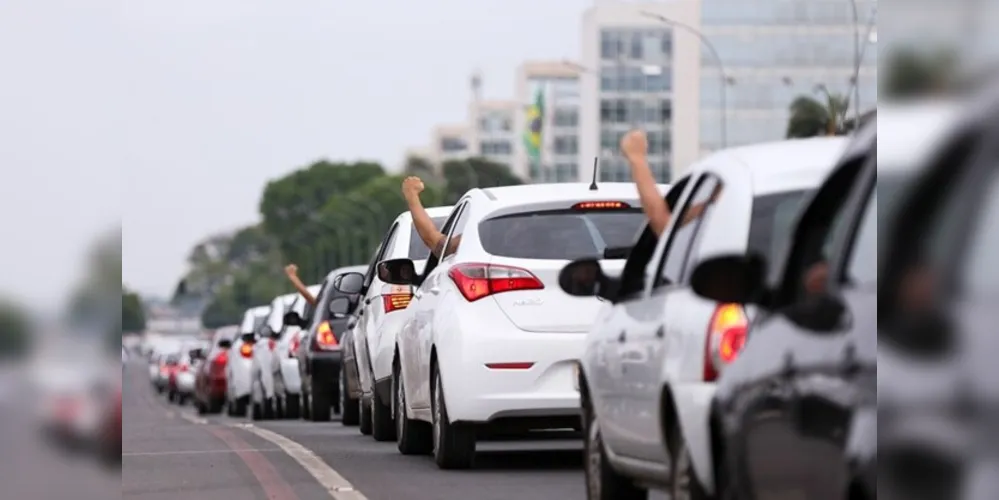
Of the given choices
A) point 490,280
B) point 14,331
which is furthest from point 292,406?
point 14,331

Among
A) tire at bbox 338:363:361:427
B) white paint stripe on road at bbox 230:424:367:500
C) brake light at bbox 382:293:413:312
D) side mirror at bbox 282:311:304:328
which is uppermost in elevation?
brake light at bbox 382:293:413:312

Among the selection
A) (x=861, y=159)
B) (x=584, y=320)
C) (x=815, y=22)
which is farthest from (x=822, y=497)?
(x=815, y=22)

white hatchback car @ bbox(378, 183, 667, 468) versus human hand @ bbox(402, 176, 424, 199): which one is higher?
human hand @ bbox(402, 176, 424, 199)

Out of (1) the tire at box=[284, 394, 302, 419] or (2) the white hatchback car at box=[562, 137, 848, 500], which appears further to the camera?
(1) the tire at box=[284, 394, 302, 419]

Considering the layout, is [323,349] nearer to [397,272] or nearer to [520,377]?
[397,272]

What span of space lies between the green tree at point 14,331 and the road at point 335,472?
6.54 metres

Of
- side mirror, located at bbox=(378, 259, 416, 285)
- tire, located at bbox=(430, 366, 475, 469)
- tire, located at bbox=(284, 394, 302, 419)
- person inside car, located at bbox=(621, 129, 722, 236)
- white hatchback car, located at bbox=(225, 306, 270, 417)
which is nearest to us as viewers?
person inside car, located at bbox=(621, 129, 722, 236)

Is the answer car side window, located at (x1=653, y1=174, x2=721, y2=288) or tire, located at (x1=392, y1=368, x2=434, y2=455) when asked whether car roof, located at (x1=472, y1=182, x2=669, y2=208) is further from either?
car side window, located at (x1=653, y1=174, x2=721, y2=288)

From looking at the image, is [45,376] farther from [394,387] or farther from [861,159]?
[394,387]

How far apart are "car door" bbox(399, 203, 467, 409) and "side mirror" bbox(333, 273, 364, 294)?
5099 mm

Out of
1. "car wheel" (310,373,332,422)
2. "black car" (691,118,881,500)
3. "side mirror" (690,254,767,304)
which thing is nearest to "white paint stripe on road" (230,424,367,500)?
"car wheel" (310,373,332,422)

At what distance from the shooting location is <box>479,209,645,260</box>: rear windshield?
1245cm

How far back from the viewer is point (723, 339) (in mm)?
6262

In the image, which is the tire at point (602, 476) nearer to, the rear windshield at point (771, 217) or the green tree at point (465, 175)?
the rear windshield at point (771, 217)
